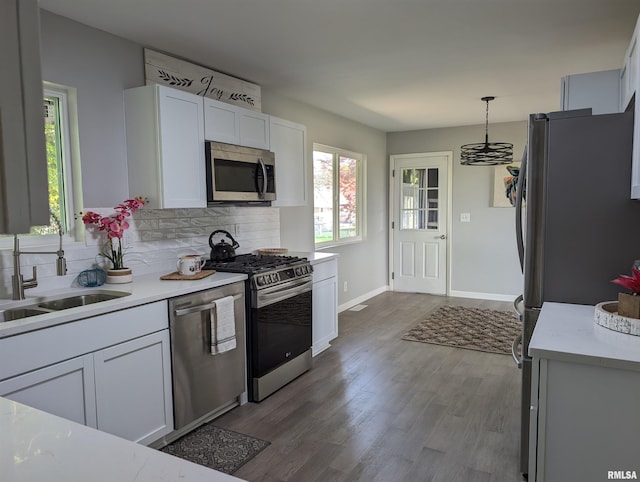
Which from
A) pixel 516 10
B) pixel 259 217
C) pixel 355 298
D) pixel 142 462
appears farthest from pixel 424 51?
pixel 355 298

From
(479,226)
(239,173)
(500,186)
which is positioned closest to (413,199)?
(479,226)

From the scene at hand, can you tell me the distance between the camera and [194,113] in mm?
3047

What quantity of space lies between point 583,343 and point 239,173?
99.9 inches

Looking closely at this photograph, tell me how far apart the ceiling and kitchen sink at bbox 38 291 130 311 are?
61.5 inches

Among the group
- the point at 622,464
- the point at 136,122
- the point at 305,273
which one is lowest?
the point at 622,464

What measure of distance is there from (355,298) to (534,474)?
4.44 m

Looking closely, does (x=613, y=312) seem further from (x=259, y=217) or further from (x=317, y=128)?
(x=317, y=128)

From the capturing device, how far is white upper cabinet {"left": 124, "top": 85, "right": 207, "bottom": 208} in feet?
9.30

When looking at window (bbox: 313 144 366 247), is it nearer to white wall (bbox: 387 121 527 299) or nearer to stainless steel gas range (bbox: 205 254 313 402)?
white wall (bbox: 387 121 527 299)

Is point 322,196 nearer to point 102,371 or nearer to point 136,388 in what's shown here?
point 136,388

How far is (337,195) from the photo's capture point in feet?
18.6

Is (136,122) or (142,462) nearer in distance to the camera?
(142,462)

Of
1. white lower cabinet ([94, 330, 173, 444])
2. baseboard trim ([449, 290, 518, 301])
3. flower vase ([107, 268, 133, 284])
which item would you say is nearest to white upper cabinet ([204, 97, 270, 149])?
flower vase ([107, 268, 133, 284])

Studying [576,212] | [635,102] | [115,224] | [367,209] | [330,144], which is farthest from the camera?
[367,209]
